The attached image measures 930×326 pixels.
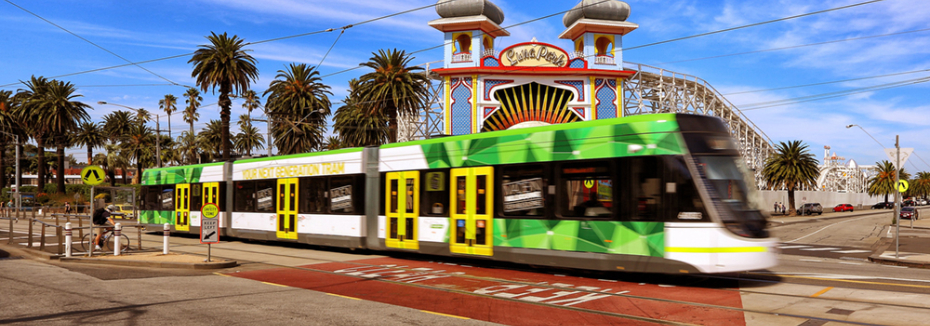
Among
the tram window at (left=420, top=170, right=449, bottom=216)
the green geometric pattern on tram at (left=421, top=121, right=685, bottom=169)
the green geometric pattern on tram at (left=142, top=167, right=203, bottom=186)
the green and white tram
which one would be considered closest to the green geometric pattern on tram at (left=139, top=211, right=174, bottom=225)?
the green geometric pattern on tram at (left=142, top=167, right=203, bottom=186)

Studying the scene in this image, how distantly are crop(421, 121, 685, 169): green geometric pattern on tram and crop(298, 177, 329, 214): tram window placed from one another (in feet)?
16.3

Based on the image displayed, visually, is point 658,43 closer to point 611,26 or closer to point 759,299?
point 759,299

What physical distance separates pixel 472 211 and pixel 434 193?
1.48 metres

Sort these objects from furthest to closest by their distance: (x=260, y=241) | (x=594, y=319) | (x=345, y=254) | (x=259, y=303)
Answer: (x=260, y=241) < (x=345, y=254) < (x=259, y=303) < (x=594, y=319)

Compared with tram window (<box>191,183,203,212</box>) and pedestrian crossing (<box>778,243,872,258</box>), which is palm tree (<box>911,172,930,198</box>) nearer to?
pedestrian crossing (<box>778,243,872,258</box>)

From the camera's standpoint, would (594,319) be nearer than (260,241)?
Yes

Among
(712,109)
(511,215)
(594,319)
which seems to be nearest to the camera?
(594,319)

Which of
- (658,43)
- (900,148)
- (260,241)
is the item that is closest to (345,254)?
(260,241)

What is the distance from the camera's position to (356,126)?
61.5m

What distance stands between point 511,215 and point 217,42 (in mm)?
33659

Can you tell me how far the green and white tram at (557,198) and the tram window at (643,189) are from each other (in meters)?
0.02

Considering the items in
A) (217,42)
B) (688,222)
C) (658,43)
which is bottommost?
(688,222)

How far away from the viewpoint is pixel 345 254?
19.3 meters

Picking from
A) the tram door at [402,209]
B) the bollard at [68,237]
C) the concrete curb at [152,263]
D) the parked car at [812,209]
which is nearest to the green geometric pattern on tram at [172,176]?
the bollard at [68,237]
